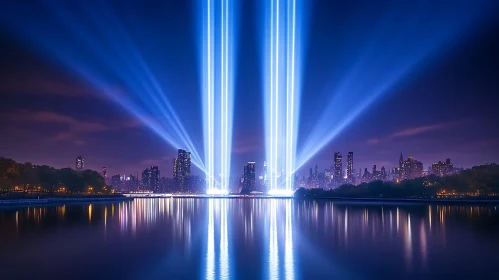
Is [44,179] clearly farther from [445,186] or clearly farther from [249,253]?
[249,253]

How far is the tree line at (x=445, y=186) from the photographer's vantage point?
3713 inches

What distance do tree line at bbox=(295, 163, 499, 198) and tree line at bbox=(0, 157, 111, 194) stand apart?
69.1 metres

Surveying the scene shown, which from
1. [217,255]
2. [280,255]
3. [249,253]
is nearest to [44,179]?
[217,255]

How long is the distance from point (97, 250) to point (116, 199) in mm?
85504

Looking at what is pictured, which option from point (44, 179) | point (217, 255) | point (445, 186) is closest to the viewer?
point (217, 255)

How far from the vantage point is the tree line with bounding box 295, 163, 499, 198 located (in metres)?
94.3

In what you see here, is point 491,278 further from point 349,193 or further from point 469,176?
point 349,193

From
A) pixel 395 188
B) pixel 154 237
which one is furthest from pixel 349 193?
pixel 154 237

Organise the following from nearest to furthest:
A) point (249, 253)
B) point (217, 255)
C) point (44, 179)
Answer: point (217, 255) < point (249, 253) < point (44, 179)

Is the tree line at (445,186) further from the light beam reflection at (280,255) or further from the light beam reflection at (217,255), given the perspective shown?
the light beam reflection at (217,255)

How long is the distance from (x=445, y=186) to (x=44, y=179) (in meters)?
94.7

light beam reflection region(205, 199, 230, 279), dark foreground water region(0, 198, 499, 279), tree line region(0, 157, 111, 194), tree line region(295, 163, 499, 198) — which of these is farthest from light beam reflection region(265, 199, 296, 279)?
tree line region(295, 163, 499, 198)

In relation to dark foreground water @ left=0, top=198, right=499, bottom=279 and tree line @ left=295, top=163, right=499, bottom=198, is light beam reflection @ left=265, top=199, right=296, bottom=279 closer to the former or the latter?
dark foreground water @ left=0, top=198, right=499, bottom=279

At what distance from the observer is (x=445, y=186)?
10469 cm
